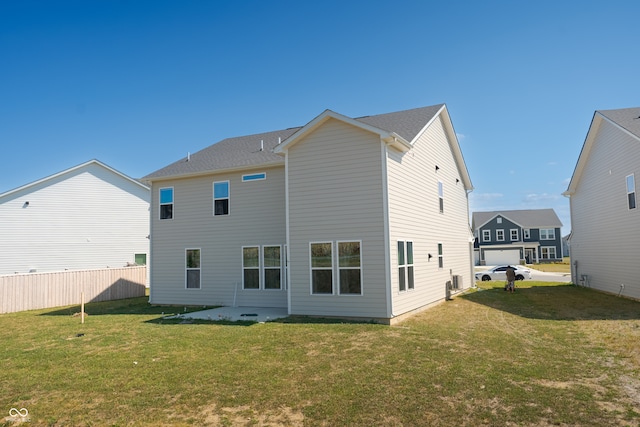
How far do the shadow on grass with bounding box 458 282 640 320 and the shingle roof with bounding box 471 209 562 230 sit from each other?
134ft

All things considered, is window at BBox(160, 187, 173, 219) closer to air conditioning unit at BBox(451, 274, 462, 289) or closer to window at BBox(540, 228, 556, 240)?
air conditioning unit at BBox(451, 274, 462, 289)

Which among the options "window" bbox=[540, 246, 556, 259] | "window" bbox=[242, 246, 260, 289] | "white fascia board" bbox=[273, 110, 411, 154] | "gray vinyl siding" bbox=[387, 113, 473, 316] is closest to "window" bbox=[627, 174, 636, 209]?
"gray vinyl siding" bbox=[387, 113, 473, 316]

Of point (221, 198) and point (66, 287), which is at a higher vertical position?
point (221, 198)

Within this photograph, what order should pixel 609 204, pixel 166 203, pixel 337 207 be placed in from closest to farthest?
pixel 337 207
pixel 166 203
pixel 609 204

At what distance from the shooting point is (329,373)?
289 inches

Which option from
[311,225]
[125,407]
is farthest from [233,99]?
[125,407]

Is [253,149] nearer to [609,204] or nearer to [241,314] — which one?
[241,314]

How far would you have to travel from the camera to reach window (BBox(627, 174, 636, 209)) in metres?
16.2

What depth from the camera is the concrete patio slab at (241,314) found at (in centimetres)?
1343

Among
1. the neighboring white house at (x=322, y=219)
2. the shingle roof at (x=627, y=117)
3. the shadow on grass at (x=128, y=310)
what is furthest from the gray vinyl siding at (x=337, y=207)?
the shingle roof at (x=627, y=117)

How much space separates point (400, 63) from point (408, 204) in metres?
4.93

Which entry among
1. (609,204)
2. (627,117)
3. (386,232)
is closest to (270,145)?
(386,232)

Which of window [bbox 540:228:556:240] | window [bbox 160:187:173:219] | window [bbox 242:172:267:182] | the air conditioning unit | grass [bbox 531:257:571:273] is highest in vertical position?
window [bbox 242:172:267:182]

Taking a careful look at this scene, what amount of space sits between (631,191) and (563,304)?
4938 millimetres
